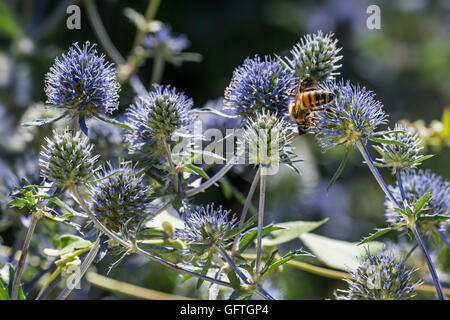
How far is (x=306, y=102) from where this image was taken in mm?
1338

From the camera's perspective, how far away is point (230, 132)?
4.89 ft

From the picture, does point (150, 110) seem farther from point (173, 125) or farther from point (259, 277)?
point (259, 277)

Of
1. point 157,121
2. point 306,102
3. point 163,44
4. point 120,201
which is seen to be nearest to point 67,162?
point 120,201

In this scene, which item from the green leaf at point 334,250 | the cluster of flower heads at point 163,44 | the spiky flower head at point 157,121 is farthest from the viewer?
the cluster of flower heads at point 163,44

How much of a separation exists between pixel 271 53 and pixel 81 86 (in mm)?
2049

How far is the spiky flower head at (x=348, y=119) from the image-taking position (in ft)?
4.38

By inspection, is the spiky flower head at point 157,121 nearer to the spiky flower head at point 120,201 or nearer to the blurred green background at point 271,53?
the spiky flower head at point 120,201

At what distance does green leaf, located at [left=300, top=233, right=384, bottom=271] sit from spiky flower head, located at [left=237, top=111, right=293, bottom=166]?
1.85 ft

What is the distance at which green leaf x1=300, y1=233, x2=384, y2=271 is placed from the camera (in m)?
1.75

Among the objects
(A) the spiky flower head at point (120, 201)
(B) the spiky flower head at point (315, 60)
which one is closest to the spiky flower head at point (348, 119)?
(B) the spiky flower head at point (315, 60)

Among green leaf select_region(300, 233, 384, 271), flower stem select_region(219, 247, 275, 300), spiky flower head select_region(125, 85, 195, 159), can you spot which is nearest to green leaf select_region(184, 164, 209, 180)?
spiky flower head select_region(125, 85, 195, 159)

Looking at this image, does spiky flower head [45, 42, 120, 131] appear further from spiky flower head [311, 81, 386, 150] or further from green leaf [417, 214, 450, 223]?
green leaf [417, 214, 450, 223]

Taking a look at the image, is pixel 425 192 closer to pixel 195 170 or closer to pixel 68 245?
pixel 195 170

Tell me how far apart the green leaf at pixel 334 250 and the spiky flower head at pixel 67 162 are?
838 mm
